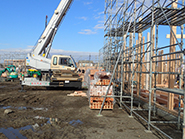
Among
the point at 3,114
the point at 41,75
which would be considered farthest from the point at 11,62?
the point at 3,114

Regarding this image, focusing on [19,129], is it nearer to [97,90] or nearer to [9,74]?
[97,90]

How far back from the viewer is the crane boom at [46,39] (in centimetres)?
1627

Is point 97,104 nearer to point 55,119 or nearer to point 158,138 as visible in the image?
point 55,119

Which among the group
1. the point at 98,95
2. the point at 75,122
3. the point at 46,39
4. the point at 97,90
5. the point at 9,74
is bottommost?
the point at 75,122

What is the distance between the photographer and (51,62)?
1534 centimetres

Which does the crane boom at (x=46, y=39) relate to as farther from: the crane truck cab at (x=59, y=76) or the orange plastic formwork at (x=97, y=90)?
the orange plastic formwork at (x=97, y=90)

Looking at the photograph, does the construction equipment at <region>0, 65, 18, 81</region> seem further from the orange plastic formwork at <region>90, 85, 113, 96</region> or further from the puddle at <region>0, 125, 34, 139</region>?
the puddle at <region>0, 125, 34, 139</region>

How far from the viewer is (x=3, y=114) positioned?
292 inches

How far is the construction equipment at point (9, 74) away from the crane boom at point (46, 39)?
7475mm

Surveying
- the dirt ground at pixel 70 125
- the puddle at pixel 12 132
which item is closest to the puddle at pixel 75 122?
the dirt ground at pixel 70 125

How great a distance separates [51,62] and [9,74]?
10506mm

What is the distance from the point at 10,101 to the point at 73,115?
481 cm

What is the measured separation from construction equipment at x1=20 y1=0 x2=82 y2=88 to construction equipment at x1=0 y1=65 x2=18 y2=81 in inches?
283

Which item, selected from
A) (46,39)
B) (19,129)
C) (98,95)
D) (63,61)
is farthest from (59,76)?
(19,129)
